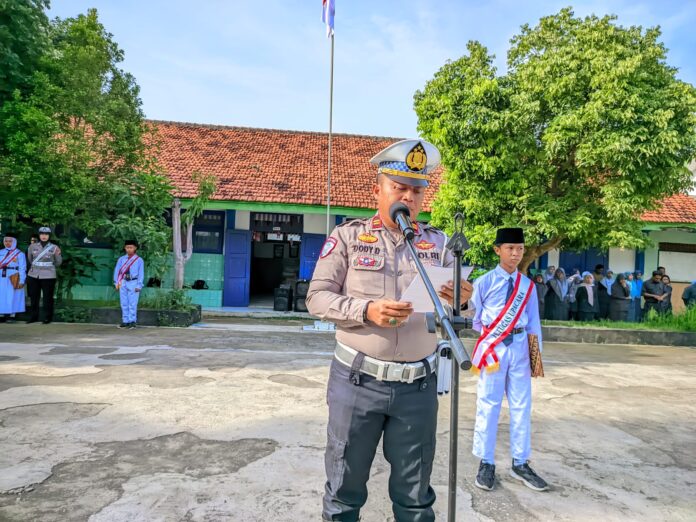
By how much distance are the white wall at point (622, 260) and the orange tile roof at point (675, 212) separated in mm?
1302

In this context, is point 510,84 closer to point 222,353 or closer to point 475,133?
point 475,133

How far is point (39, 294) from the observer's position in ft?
32.7

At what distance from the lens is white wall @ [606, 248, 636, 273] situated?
1525 cm

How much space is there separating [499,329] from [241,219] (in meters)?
12.1

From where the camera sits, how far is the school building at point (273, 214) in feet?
44.7

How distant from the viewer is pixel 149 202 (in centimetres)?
1127

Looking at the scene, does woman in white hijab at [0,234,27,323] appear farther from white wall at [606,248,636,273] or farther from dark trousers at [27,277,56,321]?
white wall at [606,248,636,273]

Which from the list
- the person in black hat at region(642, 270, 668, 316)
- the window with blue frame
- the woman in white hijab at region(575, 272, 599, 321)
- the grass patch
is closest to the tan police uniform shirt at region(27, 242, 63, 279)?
the window with blue frame

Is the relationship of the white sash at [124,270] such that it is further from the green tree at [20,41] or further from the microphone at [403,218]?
the microphone at [403,218]

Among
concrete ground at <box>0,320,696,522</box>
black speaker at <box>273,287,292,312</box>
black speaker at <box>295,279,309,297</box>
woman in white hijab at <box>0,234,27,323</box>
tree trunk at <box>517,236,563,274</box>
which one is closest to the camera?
concrete ground at <box>0,320,696,522</box>

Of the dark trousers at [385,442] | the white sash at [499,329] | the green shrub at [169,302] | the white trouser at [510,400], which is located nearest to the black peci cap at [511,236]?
the white sash at [499,329]

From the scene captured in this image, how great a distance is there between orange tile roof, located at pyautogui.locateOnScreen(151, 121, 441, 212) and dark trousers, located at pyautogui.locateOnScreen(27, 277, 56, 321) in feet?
13.7

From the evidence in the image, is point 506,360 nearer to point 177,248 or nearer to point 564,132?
point 564,132

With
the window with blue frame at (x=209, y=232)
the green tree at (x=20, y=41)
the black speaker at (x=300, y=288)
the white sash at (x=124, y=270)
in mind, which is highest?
the green tree at (x=20, y=41)
